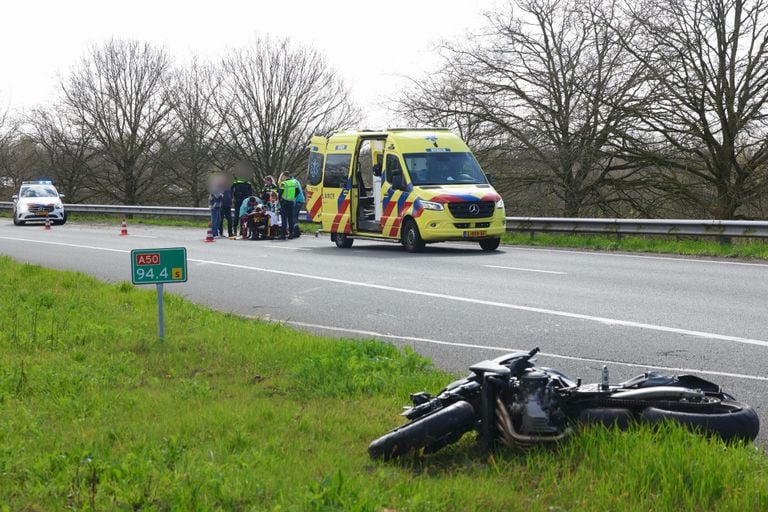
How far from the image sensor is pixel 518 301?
443 inches

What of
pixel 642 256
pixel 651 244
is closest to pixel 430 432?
pixel 642 256

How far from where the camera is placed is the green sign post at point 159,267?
26.3 feet

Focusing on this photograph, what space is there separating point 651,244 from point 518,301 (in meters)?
9.49

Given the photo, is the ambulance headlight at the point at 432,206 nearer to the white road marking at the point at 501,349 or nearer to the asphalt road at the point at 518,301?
the asphalt road at the point at 518,301

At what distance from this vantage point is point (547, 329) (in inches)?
359

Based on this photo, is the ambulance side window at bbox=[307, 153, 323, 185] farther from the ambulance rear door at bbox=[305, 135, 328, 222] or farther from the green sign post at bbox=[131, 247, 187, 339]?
the green sign post at bbox=[131, 247, 187, 339]

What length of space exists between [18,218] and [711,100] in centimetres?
2768

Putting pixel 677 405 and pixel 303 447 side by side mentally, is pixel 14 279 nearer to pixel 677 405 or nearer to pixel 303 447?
pixel 303 447

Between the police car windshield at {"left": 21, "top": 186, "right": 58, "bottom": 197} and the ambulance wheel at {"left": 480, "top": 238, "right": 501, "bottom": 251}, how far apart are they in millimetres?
25801

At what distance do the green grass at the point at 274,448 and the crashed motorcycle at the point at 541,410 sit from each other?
10 centimetres

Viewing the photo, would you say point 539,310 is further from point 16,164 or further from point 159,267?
point 16,164

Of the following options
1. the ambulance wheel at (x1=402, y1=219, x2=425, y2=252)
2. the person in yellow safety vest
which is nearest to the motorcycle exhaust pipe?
the ambulance wheel at (x1=402, y1=219, x2=425, y2=252)

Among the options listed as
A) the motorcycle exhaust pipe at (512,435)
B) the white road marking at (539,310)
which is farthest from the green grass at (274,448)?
the white road marking at (539,310)

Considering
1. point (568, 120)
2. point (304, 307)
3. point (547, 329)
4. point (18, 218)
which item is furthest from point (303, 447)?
point (18, 218)
